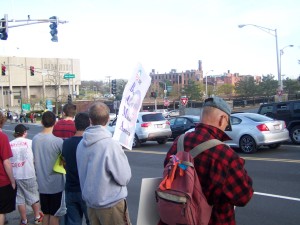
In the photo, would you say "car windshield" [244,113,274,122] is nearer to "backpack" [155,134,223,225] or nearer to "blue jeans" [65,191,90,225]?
"blue jeans" [65,191,90,225]

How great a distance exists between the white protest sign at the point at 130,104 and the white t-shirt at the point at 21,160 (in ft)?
7.17

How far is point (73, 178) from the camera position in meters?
4.51

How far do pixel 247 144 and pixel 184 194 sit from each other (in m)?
11.9

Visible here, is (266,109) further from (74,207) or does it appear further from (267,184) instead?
(74,207)

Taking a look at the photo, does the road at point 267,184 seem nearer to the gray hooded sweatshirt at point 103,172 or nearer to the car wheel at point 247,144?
the car wheel at point 247,144

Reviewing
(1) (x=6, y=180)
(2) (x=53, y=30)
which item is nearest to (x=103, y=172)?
(1) (x=6, y=180)

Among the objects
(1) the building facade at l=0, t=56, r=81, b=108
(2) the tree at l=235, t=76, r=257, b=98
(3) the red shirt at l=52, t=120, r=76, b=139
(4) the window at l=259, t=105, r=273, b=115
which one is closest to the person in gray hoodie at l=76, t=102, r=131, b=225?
(3) the red shirt at l=52, t=120, r=76, b=139

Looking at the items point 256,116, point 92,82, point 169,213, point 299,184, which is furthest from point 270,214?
point 92,82

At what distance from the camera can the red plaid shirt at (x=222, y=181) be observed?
8.48ft

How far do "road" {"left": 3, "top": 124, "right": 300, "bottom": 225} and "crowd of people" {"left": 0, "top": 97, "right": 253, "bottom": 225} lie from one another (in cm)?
160

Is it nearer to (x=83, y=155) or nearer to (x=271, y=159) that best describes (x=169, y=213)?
(x=83, y=155)

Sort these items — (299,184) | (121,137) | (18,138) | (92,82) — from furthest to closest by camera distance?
1. (92,82)
2. (299,184)
3. (18,138)
4. (121,137)

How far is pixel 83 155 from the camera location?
12.3 ft

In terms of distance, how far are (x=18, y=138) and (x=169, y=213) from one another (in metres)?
4.14
